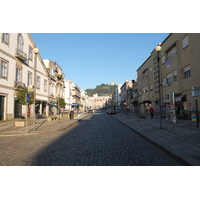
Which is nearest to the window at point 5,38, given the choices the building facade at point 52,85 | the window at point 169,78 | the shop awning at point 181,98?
the building facade at point 52,85

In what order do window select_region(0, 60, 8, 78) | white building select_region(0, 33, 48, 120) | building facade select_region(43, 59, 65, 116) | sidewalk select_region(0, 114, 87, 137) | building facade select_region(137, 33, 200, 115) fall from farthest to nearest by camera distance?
building facade select_region(43, 59, 65, 116) < white building select_region(0, 33, 48, 120) < window select_region(0, 60, 8, 78) < building facade select_region(137, 33, 200, 115) < sidewalk select_region(0, 114, 87, 137)

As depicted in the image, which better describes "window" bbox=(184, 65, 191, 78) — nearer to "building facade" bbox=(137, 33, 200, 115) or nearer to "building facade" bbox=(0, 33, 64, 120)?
"building facade" bbox=(137, 33, 200, 115)

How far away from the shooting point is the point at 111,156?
5641 mm

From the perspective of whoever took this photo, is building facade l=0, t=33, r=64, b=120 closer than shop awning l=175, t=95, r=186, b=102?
Yes

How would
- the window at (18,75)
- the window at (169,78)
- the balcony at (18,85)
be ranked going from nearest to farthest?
the balcony at (18,85) < the window at (18,75) < the window at (169,78)

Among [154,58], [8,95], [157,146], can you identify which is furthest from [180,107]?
[8,95]

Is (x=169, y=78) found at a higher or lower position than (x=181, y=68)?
lower

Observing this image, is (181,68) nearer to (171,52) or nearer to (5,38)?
(171,52)

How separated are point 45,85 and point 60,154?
33.6 meters

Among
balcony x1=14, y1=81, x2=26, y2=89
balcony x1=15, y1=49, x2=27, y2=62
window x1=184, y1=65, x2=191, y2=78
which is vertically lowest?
balcony x1=14, y1=81, x2=26, y2=89

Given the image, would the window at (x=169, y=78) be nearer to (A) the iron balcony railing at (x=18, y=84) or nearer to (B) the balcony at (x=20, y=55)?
(B) the balcony at (x=20, y=55)

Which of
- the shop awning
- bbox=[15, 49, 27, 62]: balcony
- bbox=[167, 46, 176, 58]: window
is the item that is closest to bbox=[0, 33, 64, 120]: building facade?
bbox=[15, 49, 27, 62]: balcony

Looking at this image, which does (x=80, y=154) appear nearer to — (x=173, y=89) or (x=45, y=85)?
(x=173, y=89)

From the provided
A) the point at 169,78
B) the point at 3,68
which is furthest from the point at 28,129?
the point at 169,78
